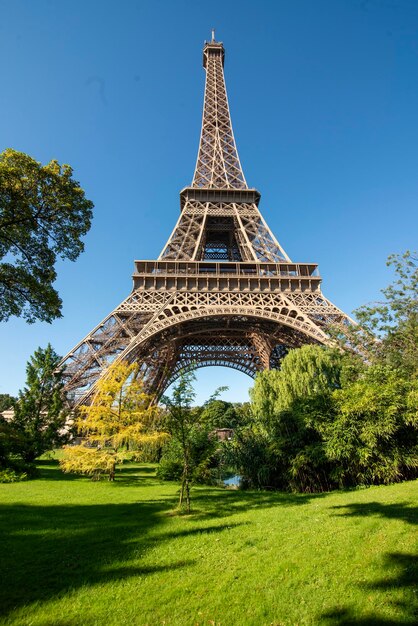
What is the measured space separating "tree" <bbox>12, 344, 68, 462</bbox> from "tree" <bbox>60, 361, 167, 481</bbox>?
295cm

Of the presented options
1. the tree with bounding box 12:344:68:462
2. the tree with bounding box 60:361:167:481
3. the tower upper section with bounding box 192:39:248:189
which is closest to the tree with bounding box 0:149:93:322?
the tree with bounding box 60:361:167:481

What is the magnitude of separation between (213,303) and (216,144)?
26096mm

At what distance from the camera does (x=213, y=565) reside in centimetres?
448

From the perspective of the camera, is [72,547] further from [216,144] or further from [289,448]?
[216,144]

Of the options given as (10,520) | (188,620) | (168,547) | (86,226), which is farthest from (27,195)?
(188,620)

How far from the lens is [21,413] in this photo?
54.3 feet

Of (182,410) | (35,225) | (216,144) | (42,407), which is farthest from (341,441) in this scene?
(216,144)

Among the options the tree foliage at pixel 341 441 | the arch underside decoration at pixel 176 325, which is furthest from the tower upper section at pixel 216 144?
the tree foliage at pixel 341 441

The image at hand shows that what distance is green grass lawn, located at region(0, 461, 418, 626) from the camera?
331 cm

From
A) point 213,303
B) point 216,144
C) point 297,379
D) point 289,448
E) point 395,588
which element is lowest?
Answer: point 395,588

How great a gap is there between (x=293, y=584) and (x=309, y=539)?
1.78m

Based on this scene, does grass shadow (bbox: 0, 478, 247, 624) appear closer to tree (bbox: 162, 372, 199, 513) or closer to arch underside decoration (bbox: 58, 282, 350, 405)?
tree (bbox: 162, 372, 199, 513)

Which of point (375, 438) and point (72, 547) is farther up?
point (375, 438)

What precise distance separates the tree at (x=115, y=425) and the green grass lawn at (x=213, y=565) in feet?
14.4
